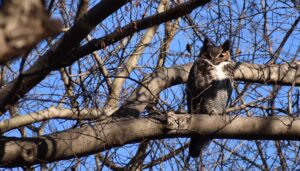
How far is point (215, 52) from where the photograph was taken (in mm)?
5094

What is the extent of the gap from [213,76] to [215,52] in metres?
0.25

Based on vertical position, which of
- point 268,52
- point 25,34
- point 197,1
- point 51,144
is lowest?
point 25,34

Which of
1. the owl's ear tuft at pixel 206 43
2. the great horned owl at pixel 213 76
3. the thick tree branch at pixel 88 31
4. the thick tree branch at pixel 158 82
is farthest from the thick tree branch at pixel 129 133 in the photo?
the owl's ear tuft at pixel 206 43

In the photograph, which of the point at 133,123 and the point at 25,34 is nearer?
the point at 25,34

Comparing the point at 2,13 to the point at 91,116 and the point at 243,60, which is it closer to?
the point at 91,116

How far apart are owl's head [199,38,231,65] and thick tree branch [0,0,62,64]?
4.20 m

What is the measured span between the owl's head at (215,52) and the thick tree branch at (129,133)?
1.87 meters

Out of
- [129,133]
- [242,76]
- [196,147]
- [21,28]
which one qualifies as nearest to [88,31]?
[129,133]

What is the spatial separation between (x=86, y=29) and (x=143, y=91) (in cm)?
194

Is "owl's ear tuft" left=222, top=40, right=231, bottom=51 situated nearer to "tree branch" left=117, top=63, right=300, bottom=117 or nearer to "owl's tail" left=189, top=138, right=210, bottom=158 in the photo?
"tree branch" left=117, top=63, right=300, bottom=117

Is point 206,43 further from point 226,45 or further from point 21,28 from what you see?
point 21,28

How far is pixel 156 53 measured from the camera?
14.8 feet

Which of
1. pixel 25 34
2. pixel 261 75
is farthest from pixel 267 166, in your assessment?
pixel 25 34

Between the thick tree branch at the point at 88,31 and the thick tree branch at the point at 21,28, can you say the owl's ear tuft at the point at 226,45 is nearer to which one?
the thick tree branch at the point at 88,31
